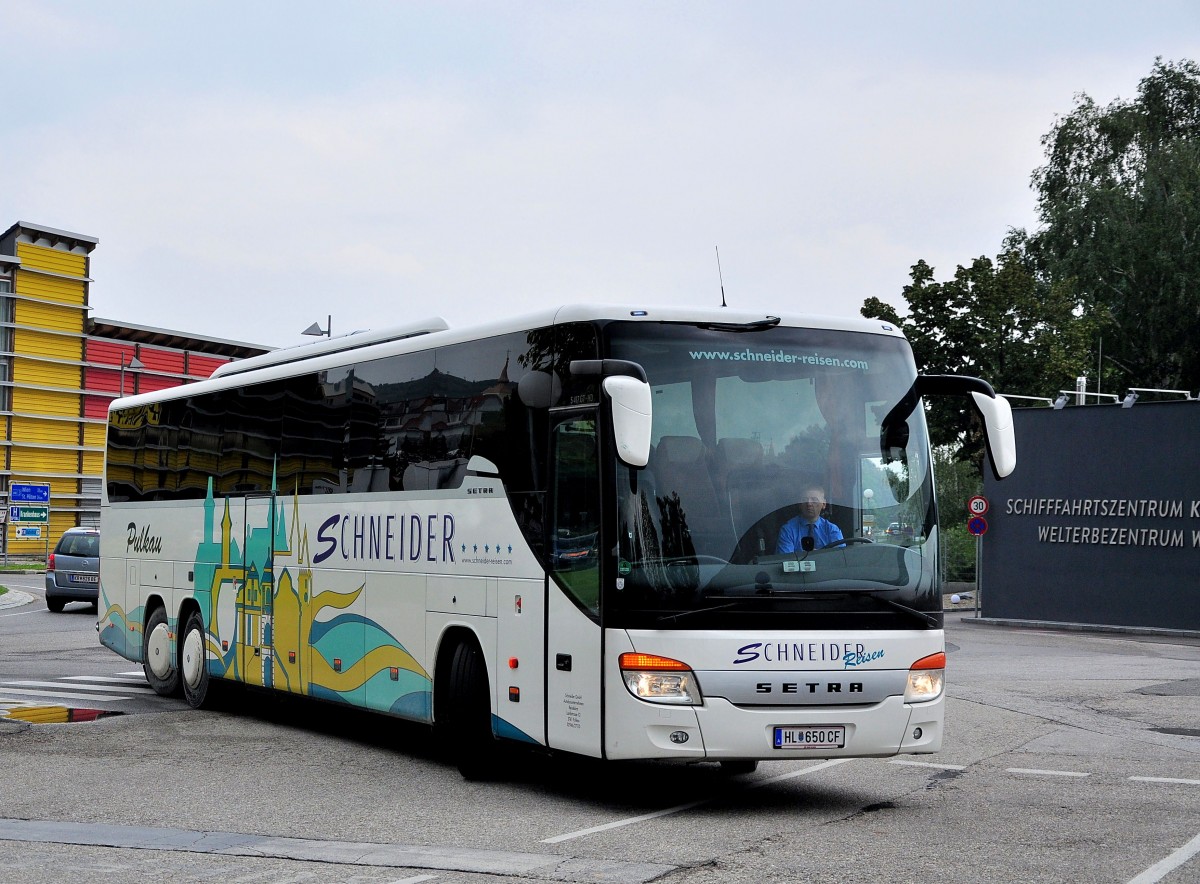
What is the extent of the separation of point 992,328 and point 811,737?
4902 centimetres

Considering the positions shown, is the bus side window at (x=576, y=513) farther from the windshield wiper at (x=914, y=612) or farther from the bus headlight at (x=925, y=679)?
the bus headlight at (x=925, y=679)

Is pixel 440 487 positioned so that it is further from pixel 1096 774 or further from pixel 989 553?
pixel 989 553

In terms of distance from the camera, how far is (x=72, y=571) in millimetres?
32688

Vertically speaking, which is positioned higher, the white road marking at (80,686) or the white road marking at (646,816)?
the white road marking at (80,686)

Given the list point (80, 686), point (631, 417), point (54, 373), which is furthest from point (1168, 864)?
point (54, 373)

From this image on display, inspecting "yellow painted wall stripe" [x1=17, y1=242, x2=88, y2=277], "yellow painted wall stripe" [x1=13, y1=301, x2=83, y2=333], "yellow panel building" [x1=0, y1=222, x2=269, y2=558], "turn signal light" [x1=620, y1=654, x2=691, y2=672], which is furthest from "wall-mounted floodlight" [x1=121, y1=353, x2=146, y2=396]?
"turn signal light" [x1=620, y1=654, x2=691, y2=672]

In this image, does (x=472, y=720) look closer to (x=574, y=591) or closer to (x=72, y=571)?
(x=574, y=591)

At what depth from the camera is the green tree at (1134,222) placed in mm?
55469

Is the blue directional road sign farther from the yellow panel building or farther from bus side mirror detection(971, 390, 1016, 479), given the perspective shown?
bus side mirror detection(971, 390, 1016, 479)

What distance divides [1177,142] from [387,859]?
5485 centimetres

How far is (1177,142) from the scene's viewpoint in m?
56.5

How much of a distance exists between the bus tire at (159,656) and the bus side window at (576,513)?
7670mm

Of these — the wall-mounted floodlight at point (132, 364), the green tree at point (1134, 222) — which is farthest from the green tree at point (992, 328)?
the wall-mounted floodlight at point (132, 364)

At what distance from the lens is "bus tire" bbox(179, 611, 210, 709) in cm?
1554
